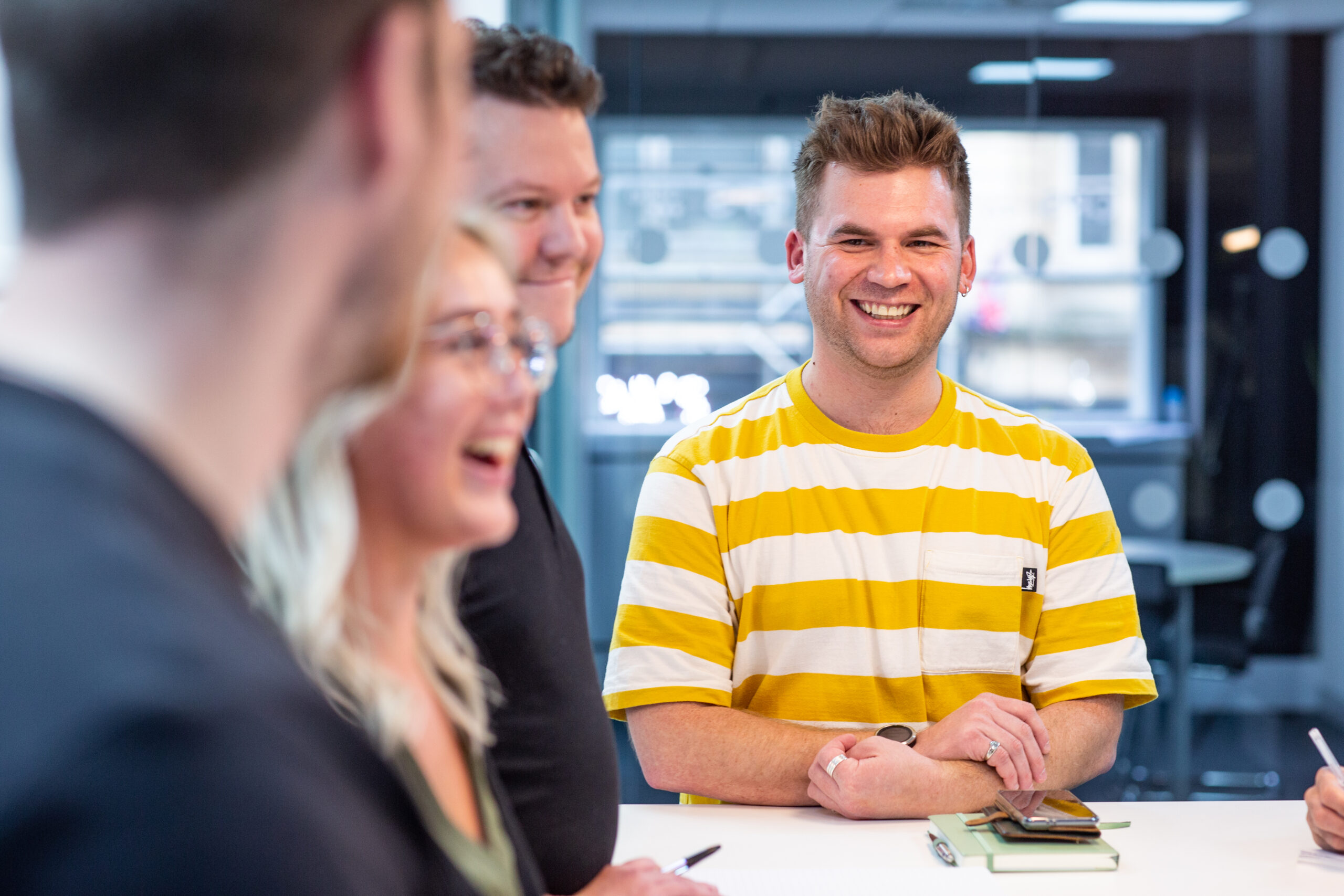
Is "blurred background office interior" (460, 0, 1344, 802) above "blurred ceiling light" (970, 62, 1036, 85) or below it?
below

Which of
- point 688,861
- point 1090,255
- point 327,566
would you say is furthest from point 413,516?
point 1090,255

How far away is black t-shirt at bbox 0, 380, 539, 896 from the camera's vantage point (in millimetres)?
342

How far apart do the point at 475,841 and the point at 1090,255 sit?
12.3ft

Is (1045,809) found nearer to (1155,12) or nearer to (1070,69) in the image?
(1070,69)

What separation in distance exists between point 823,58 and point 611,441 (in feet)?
5.12

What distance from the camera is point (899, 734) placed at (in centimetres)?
168

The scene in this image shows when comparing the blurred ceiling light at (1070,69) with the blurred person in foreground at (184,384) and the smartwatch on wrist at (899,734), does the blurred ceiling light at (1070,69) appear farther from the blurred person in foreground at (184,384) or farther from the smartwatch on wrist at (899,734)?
the blurred person in foreground at (184,384)

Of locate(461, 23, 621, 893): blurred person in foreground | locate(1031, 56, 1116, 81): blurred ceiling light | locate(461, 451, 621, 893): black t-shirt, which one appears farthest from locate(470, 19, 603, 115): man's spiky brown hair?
locate(1031, 56, 1116, 81): blurred ceiling light

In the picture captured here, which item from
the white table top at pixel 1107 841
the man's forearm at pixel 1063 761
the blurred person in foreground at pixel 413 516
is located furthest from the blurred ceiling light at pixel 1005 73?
the blurred person in foreground at pixel 413 516

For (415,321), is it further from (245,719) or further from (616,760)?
(616,760)

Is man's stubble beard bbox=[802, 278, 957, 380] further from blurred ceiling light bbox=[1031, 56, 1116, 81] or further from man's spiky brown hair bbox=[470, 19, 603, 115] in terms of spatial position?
blurred ceiling light bbox=[1031, 56, 1116, 81]

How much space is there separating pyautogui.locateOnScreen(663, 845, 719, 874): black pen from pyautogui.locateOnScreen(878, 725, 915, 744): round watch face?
367 mm

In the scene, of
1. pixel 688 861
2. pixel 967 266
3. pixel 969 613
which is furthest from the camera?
pixel 967 266

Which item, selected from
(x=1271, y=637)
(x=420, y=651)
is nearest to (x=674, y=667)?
(x=420, y=651)
